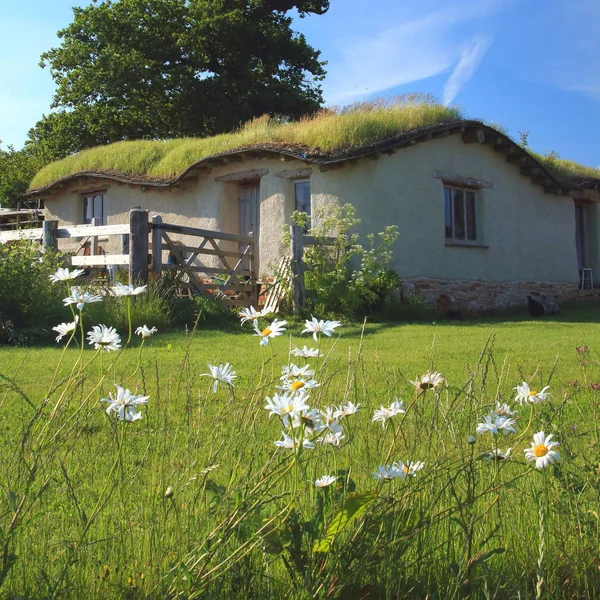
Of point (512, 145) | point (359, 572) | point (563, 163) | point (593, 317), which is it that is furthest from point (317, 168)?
point (359, 572)

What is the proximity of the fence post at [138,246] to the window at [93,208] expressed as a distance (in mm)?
7372

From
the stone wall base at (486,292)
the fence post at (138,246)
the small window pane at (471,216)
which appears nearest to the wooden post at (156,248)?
the fence post at (138,246)

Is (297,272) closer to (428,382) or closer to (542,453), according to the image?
(428,382)

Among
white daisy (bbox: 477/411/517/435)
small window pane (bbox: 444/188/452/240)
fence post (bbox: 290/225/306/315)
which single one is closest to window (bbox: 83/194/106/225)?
fence post (bbox: 290/225/306/315)

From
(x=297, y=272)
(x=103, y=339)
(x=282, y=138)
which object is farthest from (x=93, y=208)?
(x=103, y=339)

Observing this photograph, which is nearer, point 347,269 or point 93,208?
point 347,269

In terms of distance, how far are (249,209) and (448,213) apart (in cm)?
454

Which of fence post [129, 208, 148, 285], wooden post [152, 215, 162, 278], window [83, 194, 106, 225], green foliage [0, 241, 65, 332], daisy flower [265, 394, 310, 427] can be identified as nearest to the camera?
daisy flower [265, 394, 310, 427]

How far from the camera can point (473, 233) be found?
55.2 feet

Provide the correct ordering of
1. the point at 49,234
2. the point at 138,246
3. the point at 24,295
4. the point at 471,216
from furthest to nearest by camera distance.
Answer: the point at 471,216 < the point at 49,234 < the point at 138,246 < the point at 24,295

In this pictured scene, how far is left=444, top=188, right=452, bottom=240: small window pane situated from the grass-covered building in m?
0.02

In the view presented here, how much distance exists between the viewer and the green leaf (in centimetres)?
194

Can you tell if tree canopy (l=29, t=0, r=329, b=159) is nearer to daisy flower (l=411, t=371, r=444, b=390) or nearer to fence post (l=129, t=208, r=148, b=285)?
fence post (l=129, t=208, r=148, b=285)

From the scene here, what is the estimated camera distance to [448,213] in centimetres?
1623
